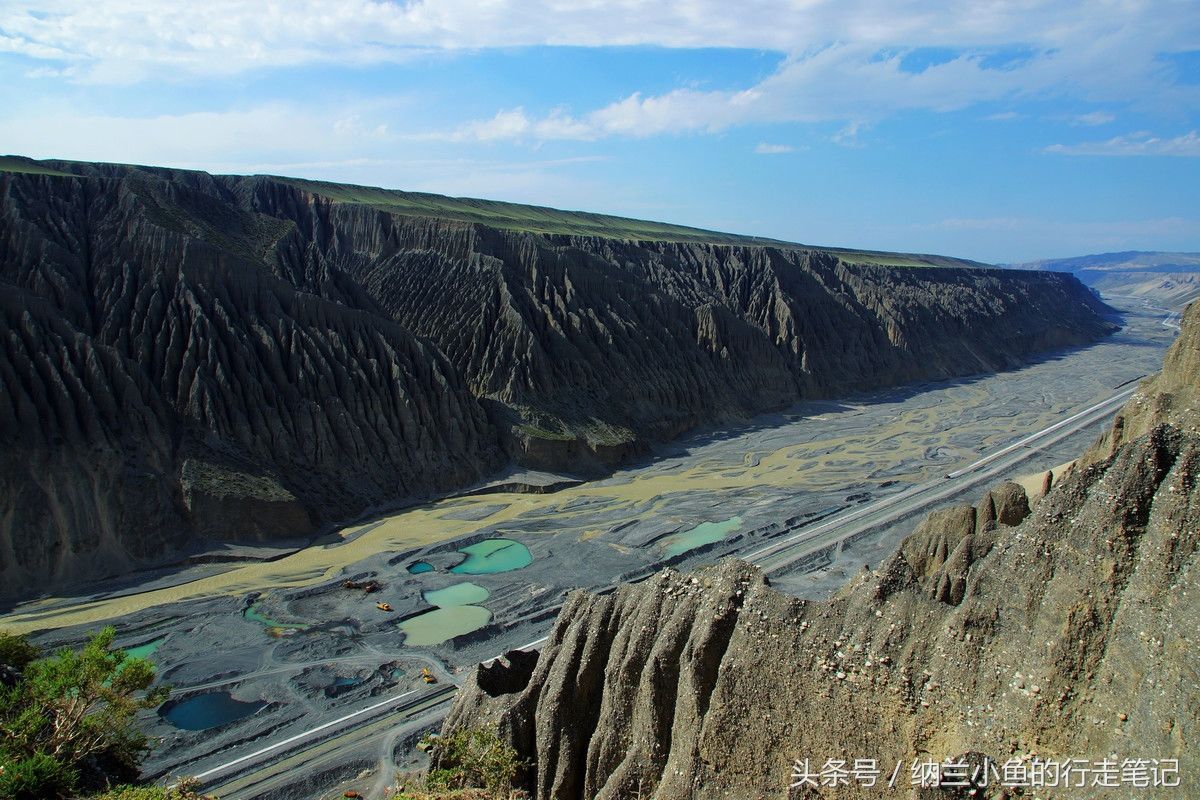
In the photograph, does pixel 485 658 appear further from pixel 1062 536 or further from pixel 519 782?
pixel 1062 536

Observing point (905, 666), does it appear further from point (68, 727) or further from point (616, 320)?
point (616, 320)

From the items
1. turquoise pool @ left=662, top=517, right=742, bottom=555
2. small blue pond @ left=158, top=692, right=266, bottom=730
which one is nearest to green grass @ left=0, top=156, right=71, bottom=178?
small blue pond @ left=158, top=692, right=266, bottom=730

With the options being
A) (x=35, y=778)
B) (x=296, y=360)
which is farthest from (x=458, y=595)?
(x=35, y=778)

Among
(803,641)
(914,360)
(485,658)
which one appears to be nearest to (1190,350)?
(803,641)

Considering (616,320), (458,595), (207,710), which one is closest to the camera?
(207,710)

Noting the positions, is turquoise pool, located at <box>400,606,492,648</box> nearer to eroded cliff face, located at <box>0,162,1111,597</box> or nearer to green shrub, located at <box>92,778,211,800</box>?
eroded cliff face, located at <box>0,162,1111,597</box>

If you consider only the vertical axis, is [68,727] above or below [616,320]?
below

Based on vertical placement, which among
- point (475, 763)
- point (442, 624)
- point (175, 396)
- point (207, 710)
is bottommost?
point (442, 624)
